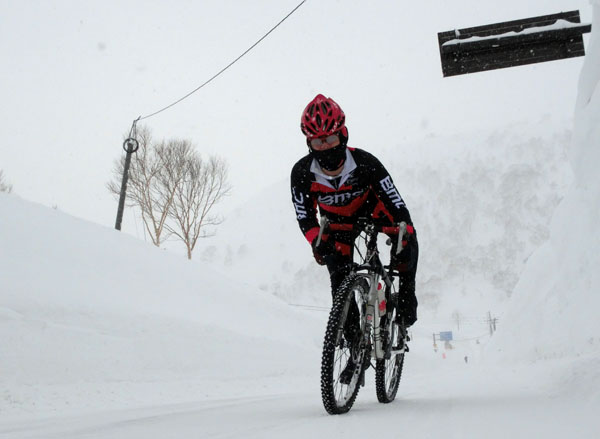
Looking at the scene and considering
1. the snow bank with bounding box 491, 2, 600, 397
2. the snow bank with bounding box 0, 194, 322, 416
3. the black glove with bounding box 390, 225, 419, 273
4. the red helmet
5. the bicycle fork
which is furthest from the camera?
the snow bank with bounding box 491, 2, 600, 397

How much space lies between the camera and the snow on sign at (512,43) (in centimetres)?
739

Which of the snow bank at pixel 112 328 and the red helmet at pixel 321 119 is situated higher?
the red helmet at pixel 321 119

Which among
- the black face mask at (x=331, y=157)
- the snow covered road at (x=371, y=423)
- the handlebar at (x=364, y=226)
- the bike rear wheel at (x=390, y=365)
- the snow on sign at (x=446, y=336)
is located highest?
the black face mask at (x=331, y=157)

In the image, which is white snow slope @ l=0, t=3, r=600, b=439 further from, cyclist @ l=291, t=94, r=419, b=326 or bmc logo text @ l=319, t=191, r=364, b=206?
bmc logo text @ l=319, t=191, r=364, b=206

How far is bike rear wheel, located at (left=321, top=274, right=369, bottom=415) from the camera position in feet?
9.01

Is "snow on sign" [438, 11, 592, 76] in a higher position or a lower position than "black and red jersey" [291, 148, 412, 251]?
higher

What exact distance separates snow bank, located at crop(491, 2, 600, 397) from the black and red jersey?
16.1 ft

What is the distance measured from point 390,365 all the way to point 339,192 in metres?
1.59

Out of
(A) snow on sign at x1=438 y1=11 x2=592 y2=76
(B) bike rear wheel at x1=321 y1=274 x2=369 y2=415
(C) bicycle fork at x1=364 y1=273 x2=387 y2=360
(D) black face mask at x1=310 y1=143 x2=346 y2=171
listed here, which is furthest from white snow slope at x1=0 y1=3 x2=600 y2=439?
(D) black face mask at x1=310 y1=143 x2=346 y2=171

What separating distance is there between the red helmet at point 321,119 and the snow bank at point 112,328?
394cm

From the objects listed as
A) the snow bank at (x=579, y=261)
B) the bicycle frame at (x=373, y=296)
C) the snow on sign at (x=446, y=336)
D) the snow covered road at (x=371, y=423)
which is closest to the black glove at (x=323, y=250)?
the bicycle frame at (x=373, y=296)

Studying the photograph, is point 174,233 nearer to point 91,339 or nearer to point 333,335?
point 91,339

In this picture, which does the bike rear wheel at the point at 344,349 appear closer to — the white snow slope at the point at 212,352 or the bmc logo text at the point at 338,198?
the white snow slope at the point at 212,352

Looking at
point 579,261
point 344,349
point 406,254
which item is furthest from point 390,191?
point 579,261
